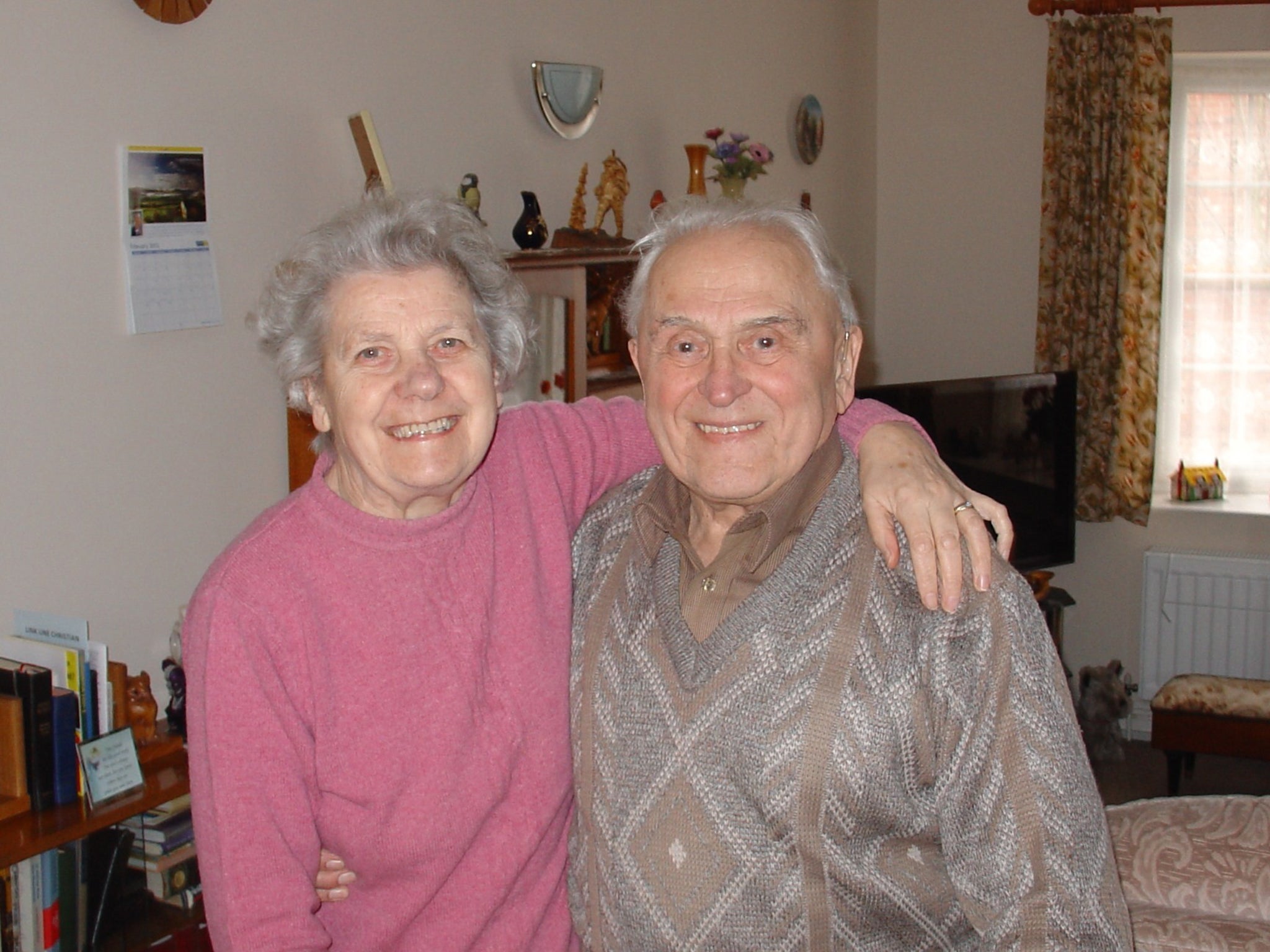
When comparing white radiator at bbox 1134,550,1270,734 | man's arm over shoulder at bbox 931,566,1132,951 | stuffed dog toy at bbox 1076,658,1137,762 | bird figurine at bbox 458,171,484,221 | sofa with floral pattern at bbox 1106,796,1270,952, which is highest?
bird figurine at bbox 458,171,484,221

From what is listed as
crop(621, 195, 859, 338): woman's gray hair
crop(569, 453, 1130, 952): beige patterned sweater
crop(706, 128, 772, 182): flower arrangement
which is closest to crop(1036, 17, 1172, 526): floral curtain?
crop(706, 128, 772, 182): flower arrangement

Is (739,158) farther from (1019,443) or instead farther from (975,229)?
(975,229)

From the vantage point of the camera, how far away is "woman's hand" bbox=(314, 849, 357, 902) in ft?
4.33

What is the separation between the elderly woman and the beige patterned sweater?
0.32ft

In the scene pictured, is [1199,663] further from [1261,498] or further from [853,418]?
[853,418]

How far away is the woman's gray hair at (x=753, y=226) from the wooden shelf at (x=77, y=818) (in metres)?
1.13

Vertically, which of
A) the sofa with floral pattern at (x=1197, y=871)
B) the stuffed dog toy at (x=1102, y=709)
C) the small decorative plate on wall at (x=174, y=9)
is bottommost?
the stuffed dog toy at (x=1102, y=709)

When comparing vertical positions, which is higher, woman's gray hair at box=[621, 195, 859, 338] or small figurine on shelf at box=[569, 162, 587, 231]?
small figurine on shelf at box=[569, 162, 587, 231]

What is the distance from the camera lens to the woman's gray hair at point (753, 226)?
1.41 m

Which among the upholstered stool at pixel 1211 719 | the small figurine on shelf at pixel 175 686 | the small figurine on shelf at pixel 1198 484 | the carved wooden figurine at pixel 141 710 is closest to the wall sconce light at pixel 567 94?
the small figurine on shelf at pixel 175 686

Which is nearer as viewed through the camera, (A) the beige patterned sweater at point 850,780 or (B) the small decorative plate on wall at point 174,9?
(A) the beige patterned sweater at point 850,780

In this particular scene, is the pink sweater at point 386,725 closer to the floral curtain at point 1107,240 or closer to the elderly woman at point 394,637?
the elderly woman at point 394,637

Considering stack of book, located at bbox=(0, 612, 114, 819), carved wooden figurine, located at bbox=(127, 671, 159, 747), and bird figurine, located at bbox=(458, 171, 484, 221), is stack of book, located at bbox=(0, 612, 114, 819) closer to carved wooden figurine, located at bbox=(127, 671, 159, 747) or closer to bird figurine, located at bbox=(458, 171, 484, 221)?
carved wooden figurine, located at bbox=(127, 671, 159, 747)

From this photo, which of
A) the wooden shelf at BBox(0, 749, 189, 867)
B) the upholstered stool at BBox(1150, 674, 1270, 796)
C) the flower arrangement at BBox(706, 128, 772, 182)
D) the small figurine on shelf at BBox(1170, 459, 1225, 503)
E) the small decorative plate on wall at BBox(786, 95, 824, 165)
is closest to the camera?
the wooden shelf at BBox(0, 749, 189, 867)
